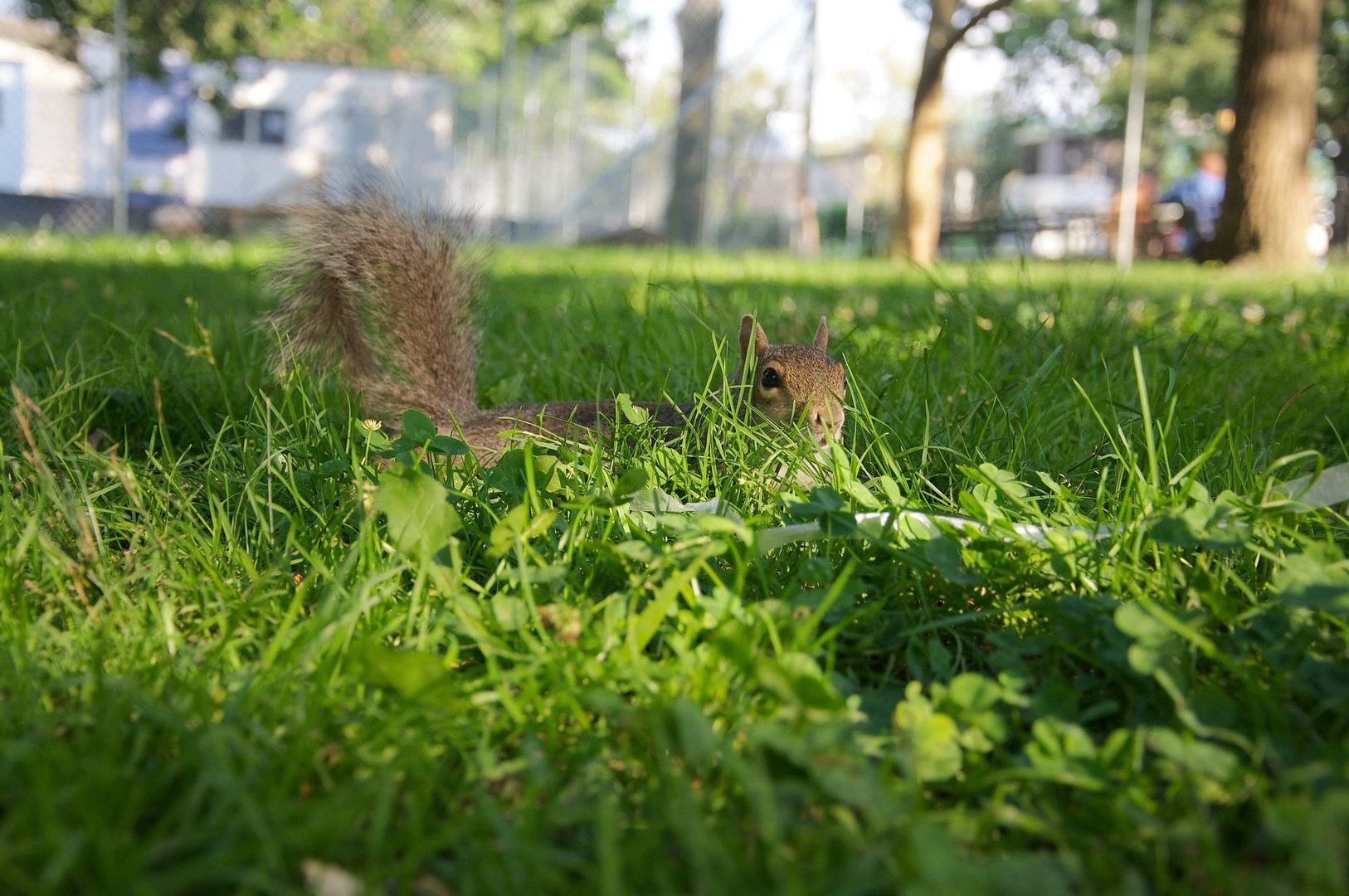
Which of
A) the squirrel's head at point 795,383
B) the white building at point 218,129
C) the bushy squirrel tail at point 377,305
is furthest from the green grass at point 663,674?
the white building at point 218,129

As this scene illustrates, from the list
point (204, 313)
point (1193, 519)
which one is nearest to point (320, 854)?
point (1193, 519)

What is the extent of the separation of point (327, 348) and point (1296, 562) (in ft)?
6.41

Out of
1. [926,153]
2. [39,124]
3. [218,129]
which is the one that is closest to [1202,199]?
[926,153]

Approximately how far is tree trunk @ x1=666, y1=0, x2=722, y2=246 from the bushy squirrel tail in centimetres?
1035

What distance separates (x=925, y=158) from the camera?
11.9 meters

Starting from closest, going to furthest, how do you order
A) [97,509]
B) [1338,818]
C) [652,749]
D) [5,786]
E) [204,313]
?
[1338,818], [5,786], [652,749], [97,509], [204,313]

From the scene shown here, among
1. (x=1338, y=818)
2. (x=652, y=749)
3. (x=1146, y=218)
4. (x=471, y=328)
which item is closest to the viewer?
(x=1338, y=818)

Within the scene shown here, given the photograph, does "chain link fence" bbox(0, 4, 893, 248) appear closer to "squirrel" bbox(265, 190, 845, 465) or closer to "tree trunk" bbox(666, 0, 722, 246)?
"tree trunk" bbox(666, 0, 722, 246)

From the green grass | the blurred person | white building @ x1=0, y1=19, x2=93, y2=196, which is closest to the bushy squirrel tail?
the green grass

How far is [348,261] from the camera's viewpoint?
2.43 m

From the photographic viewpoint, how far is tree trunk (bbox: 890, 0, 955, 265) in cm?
1161

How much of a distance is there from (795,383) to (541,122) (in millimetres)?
14060

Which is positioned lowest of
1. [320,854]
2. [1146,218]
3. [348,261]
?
[320,854]

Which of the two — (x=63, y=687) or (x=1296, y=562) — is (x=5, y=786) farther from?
(x=1296, y=562)
